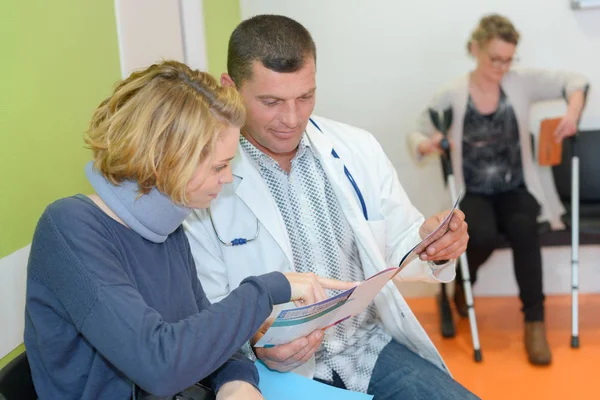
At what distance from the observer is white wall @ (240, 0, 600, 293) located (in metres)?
3.94

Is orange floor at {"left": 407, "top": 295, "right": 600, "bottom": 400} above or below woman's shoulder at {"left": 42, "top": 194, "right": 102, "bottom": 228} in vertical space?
below

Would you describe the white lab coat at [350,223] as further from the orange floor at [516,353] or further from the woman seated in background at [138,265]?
the orange floor at [516,353]

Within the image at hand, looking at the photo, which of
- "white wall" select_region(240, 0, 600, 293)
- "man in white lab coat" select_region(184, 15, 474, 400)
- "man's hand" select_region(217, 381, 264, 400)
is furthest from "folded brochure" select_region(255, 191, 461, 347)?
"white wall" select_region(240, 0, 600, 293)

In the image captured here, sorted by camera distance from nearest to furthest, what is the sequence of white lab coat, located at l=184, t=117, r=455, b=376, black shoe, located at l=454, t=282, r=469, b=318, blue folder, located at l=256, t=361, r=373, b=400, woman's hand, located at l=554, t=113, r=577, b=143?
1. blue folder, located at l=256, t=361, r=373, b=400
2. white lab coat, located at l=184, t=117, r=455, b=376
3. woman's hand, located at l=554, t=113, r=577, b=143
4. black shoe, located at l=454, t=282, r=469, b=318

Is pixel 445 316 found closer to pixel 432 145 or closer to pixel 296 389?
pixel 432 145

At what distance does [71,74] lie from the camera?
1836 millimetres

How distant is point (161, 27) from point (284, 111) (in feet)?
4.06

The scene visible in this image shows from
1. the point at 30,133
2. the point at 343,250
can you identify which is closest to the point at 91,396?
the point at 30,133

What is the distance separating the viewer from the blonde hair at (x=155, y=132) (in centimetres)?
124

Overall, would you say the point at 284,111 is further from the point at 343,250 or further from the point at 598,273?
the point at 598,273

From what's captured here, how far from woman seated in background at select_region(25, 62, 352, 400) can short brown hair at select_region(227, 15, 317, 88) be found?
18.8 inches

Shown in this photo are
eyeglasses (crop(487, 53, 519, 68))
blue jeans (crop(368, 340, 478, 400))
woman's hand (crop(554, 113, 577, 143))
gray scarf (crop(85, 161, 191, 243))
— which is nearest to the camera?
gray scarf (crop(85, 161, 191, 243))

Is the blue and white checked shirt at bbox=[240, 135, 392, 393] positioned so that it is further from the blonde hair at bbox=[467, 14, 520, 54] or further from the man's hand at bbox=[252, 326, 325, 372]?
the blonde hair at bbox=[467, 14, 520, 54]

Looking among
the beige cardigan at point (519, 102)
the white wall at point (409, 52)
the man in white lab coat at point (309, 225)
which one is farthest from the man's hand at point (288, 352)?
the white wall at point (409, 52)
